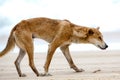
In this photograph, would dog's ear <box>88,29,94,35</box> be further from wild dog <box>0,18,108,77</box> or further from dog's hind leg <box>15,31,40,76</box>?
dog's hind leg <box>15,31,40,76</box>

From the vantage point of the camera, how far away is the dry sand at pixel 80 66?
58.0ft

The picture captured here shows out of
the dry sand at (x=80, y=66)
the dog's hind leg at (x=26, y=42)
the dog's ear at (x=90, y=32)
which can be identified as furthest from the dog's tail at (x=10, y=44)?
the dog's ear at (x=90, y=32)

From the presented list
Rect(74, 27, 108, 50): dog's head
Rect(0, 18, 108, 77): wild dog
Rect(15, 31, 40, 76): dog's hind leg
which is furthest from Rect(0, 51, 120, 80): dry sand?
Rect(74, 27, 108, 50): dog's head

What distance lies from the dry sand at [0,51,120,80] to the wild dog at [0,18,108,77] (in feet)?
1.86

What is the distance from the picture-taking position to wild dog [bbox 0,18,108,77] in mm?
18688

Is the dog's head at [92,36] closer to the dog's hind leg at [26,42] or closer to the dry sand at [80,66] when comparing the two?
the dry sand at [80,66]

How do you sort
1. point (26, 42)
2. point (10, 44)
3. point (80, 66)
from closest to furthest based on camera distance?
point (26, 42) < point (10, 44) < point (80, 66)

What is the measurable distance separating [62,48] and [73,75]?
1.79 meters

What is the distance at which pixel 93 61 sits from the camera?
930 inches

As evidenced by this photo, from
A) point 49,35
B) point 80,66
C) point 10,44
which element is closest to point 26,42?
point 10,44

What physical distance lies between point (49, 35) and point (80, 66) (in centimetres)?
298

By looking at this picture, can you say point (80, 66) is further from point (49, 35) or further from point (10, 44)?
point (10, 44)

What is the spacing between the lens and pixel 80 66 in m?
22.0

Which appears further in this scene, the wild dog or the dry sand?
the wild dog
